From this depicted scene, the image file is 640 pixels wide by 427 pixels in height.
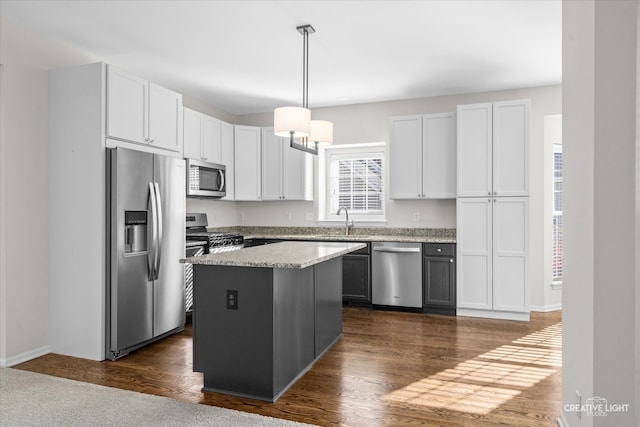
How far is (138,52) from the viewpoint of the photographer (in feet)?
12.8

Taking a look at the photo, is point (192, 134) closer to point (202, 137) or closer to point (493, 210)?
point (202, 137)

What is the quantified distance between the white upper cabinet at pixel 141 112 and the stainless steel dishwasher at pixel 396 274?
266 centimetres

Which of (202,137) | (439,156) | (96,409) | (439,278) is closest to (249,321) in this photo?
(96,409)

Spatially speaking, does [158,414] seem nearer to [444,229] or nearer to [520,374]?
[520,374]

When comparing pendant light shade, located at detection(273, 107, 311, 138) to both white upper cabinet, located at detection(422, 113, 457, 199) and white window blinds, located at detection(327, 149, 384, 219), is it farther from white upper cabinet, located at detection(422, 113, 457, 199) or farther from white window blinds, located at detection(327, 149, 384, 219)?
white window blinds, located at detection(327, 149, 384, 219)

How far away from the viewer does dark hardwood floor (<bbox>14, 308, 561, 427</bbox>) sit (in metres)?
2.43

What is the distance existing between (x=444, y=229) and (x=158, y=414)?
159 inches

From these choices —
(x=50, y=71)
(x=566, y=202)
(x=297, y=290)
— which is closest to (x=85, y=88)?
(x=50, y=71)

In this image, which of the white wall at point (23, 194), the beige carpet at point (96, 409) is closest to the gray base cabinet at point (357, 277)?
the beige carpet at point (96, 409)

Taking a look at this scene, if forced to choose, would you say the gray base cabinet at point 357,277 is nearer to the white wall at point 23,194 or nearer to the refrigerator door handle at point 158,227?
the refrigerator door handle at point 158,227

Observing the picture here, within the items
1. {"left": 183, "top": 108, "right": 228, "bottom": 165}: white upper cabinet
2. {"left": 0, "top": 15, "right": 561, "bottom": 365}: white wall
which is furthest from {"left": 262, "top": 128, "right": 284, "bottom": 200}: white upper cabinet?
{"left": 0, "top": 15, "right": 561, "bottom": 365}: white wall

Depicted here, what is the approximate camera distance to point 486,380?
115 inches

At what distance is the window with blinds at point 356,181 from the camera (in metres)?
5.84

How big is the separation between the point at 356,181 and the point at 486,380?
354 cm
